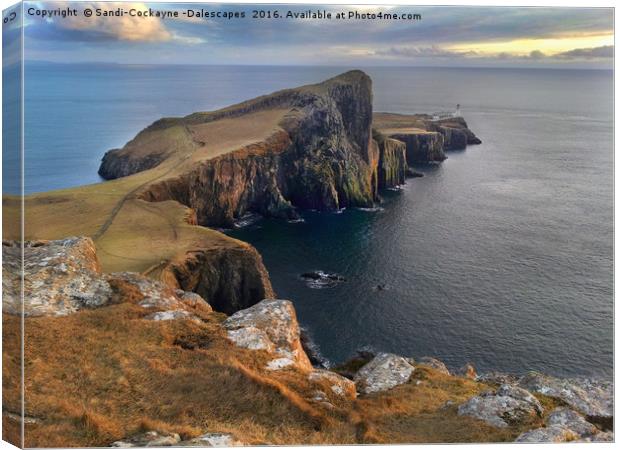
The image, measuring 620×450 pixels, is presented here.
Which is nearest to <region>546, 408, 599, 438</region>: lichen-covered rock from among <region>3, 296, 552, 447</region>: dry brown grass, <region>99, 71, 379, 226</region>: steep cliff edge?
<region>3, 296, 552, 447</region>: dry brown grass

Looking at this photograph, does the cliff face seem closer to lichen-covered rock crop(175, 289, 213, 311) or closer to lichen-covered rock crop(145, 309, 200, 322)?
lichen-covered rock crop(175, 289, 213, 311)

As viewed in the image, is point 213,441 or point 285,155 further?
point 285,155

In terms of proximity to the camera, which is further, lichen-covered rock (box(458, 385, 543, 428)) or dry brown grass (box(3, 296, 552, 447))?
lichen-covered rock (box(458, 385, 543, 428))

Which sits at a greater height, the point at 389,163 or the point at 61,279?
the point at 61,279

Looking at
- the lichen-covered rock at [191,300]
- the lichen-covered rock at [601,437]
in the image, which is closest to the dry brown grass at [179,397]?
the lichen-covered rock at [601,437]

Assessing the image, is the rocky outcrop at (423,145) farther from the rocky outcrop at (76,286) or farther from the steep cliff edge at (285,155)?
the rocky outcrop at (76,286)

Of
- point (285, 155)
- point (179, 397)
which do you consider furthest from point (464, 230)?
point (179, 397)

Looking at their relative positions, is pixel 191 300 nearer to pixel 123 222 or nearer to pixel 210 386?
pixel 210 386
